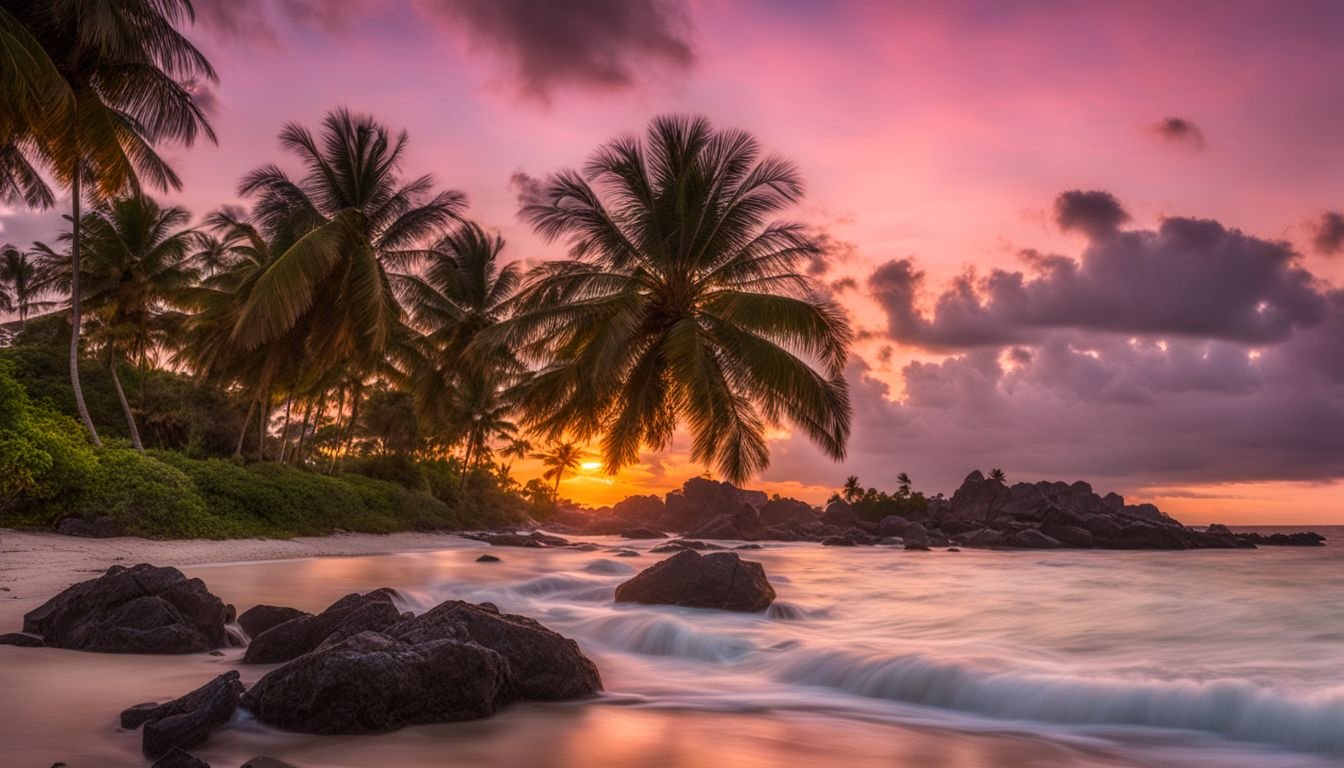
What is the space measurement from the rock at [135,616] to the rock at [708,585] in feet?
19.7

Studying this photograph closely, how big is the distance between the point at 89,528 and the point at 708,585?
12953 millimetres

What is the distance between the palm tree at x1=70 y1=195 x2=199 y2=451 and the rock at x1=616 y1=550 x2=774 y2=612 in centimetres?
2315

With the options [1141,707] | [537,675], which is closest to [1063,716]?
[1141,707]

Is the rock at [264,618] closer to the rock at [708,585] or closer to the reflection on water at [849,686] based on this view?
the reflection on water at [849,686]

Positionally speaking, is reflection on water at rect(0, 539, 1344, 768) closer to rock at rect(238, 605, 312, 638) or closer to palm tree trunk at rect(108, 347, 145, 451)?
rock at rect(238, 605, 312, 638)

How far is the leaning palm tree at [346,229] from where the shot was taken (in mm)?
21969

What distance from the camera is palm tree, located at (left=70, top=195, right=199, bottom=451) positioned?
91.6ft

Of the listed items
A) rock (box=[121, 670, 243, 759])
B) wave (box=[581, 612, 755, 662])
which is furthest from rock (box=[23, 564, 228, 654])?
wave (box=[581, 612, 755, 662])

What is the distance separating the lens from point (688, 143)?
20594 millimetres

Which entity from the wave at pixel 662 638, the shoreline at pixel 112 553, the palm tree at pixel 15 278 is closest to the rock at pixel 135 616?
the shoreline at pixel 112 553

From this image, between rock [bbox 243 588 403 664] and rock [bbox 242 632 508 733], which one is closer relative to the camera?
rock [bbox 242 632 508 733]

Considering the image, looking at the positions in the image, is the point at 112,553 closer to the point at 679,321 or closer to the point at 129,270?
the point at 679,321

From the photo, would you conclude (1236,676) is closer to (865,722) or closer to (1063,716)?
(1063,716)

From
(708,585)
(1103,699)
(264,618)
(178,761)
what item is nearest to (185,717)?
(178,761)
